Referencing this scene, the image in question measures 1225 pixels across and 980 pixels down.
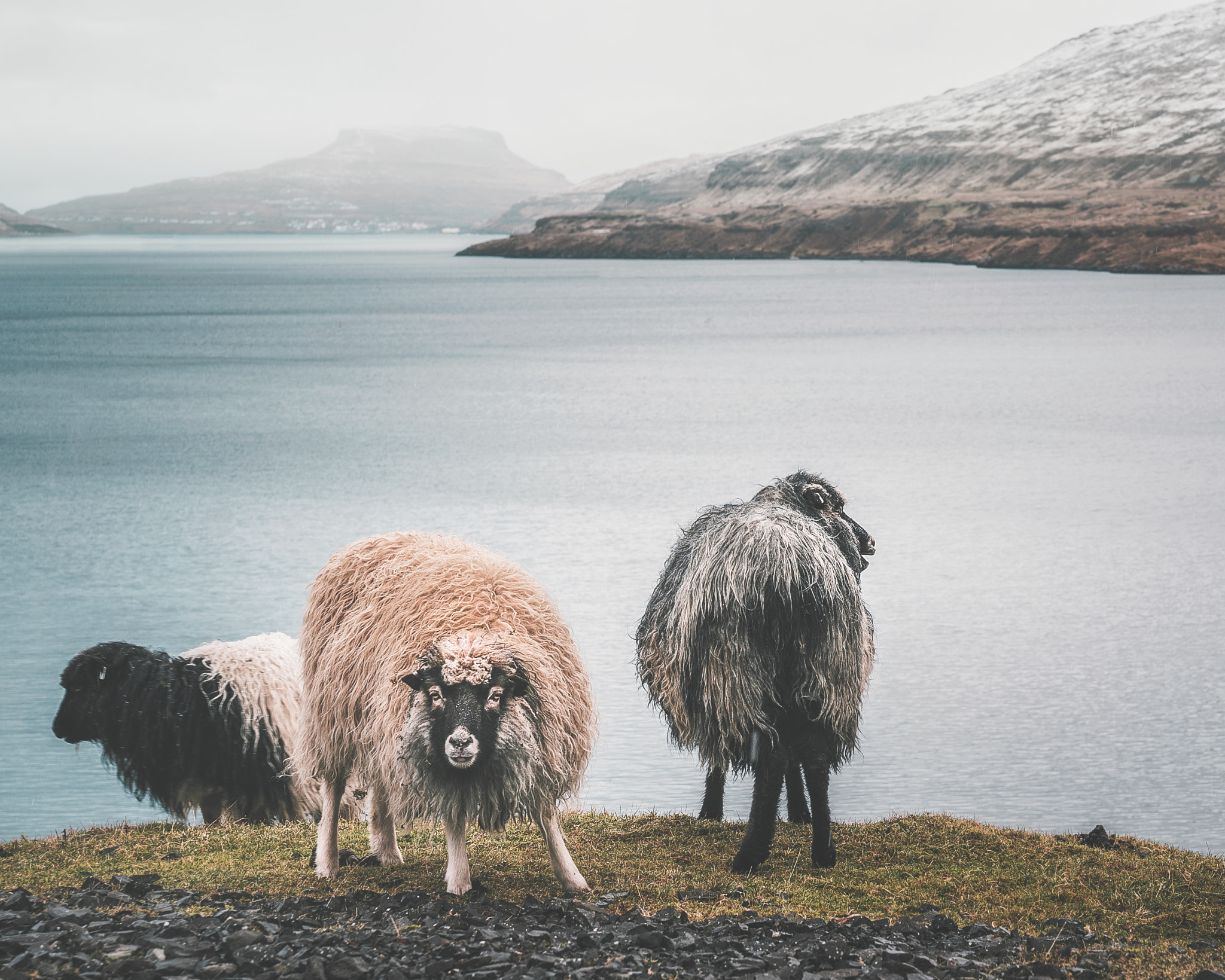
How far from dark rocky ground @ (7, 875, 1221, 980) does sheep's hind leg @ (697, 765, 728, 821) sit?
2.59 meters

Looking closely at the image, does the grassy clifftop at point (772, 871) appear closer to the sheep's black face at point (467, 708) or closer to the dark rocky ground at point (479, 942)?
the dark rocky ground at point (479, 942)

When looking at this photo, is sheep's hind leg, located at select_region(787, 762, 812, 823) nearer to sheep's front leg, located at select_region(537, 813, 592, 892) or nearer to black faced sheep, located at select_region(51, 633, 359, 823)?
sheep's front leg, located at select_region(537, 813, 592, 892)

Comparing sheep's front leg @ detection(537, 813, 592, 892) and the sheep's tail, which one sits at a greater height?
the sheep's tail

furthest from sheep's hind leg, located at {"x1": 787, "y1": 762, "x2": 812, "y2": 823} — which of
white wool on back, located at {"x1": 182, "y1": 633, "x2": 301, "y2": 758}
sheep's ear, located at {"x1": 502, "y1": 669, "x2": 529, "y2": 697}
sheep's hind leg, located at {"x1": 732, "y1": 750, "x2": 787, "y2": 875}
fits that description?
white wool on back, located at {"x1": 182, "y1": 633, "x2": 301, "y2": 758}

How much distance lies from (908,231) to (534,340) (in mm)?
110299

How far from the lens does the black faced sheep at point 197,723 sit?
995 cm

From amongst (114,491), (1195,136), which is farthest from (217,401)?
(1195,136)

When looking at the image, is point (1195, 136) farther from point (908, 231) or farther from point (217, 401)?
point (217, 401)

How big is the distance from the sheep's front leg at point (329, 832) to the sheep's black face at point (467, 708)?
59.0 inches

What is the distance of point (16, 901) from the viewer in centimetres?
640

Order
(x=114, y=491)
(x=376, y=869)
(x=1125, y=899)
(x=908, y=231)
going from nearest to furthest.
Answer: (x=1125, y=899) < (x=376, y=869) < (x=114, y=491) < (x=908, y=231)

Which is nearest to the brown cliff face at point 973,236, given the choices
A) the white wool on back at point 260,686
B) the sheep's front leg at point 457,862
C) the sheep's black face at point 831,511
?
the sheep's black face at point 831,511

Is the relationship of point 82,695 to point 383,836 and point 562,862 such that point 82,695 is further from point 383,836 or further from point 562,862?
point 562,862

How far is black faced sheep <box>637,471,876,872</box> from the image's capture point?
24.8ft
